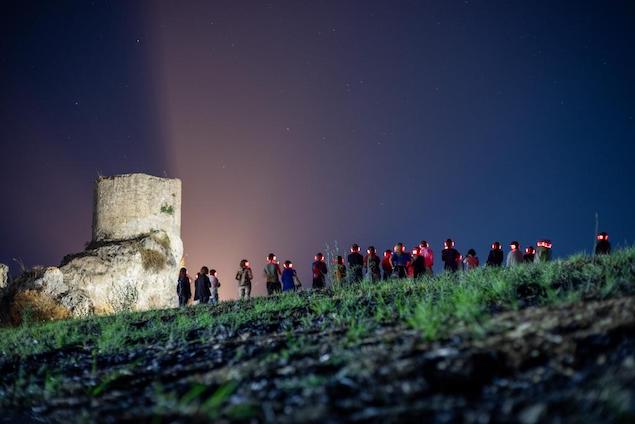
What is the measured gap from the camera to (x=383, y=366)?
4.25 metres

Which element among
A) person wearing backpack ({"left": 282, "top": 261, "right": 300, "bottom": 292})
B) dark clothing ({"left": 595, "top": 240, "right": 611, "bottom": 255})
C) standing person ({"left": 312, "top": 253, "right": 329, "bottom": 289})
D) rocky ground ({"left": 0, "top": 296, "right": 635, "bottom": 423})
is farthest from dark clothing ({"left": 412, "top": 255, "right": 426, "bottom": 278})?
rocky ground ({"left": 0, "top": 296, "right": 635, "bottom": 423})

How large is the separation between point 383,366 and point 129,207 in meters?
28.5

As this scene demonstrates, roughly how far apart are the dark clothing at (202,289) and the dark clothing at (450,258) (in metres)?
8.87

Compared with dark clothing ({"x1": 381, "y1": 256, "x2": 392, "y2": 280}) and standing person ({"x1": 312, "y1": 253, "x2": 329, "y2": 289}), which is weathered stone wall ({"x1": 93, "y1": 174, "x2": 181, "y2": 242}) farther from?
dark clothing ({"x1": 381, "y1": 256, "x2": 392, "y2": 280})

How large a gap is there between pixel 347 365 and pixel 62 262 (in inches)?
1036

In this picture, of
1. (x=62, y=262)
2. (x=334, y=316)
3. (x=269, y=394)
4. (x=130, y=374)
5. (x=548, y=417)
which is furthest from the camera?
(x=62, y=262)

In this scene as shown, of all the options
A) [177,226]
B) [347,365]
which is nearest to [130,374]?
[347,365]

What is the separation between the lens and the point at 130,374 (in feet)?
18.6

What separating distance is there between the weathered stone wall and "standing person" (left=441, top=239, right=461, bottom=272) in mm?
19170

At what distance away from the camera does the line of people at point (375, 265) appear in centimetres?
1670

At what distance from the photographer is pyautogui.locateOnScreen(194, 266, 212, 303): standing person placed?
19.2 meters

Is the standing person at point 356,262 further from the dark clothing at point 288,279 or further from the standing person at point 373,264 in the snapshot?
the dark clothing at point 288,279

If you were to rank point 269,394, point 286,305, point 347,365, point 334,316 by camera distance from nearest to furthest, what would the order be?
point 269,394 < point 347,365 < point 334,316 < point 286,305

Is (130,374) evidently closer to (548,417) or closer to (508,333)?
(508,333)
